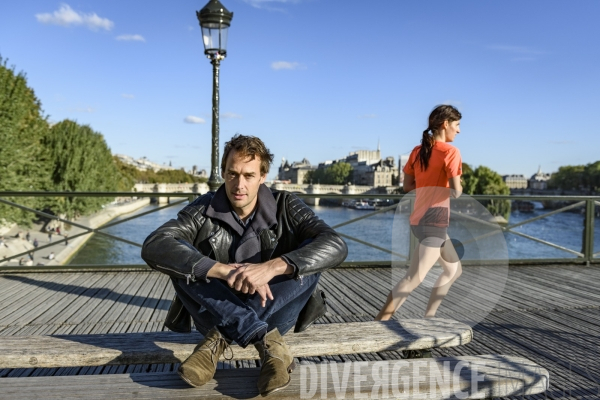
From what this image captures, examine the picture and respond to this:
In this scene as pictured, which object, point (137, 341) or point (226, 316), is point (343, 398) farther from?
point (137, 341)

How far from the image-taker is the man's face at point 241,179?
251cm

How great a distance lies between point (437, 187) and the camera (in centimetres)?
355

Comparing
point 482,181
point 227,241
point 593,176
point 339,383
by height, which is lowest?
point 339,383

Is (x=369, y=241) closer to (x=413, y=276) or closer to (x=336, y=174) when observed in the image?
(x=413, y=276)

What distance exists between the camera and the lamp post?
6.52 meters

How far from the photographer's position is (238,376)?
221cm

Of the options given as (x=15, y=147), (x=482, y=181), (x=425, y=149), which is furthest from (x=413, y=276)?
(x=482, y=181)

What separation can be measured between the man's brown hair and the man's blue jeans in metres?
0.57

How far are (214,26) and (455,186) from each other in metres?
4.20

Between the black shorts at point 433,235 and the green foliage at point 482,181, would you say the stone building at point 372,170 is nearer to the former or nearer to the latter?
the green foliage at point 482,181

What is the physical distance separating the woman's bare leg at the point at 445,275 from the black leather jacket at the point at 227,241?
127 centimetres

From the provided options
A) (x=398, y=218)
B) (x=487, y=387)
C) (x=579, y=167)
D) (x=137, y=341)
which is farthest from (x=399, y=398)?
(x=579, y=167)

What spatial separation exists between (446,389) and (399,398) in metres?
0.20

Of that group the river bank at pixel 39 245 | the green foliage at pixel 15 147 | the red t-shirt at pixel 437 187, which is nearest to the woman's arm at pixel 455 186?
the red t-shirt at pixel 437 187
